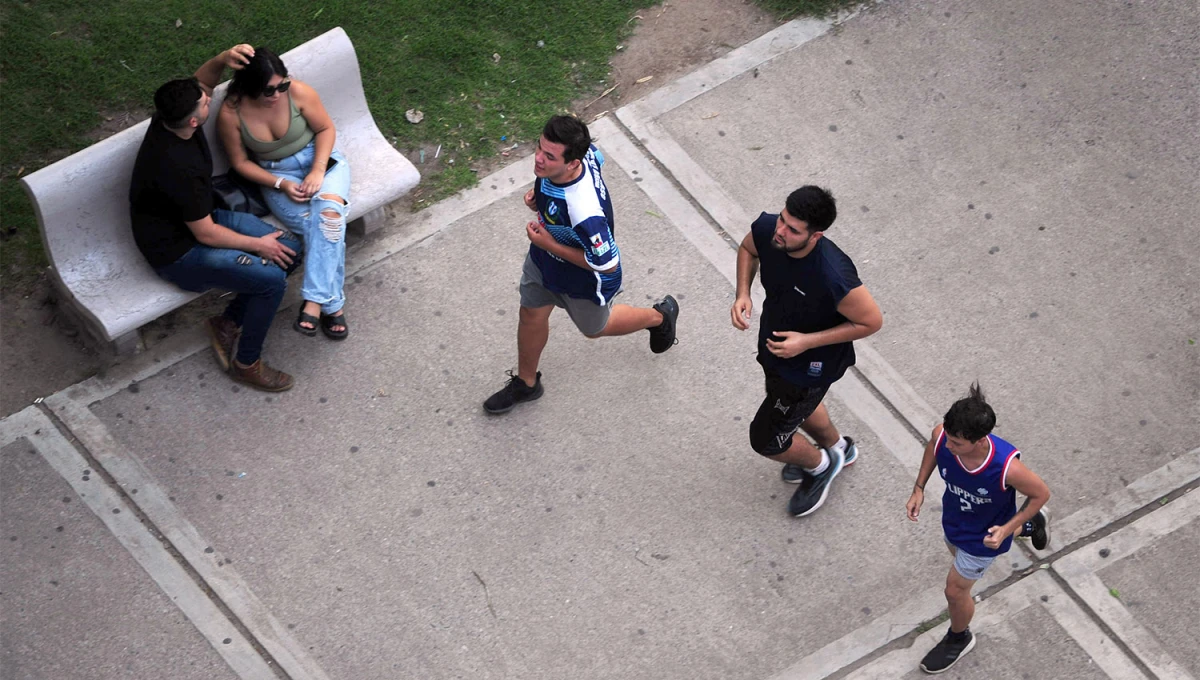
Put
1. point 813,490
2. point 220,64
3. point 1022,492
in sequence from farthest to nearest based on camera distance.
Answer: point 220,64 < point 813,490 < point 1022,492

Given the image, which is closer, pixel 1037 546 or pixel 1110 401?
pixel 1037 546

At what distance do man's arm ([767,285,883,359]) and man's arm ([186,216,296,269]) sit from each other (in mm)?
2341

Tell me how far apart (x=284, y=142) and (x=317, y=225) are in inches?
16.7

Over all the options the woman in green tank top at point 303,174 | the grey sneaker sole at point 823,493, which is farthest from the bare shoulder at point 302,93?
the grey sneaker sole at point 823,493

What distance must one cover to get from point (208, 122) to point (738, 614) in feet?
10.9

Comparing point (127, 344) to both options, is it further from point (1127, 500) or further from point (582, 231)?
point (1127, 500)

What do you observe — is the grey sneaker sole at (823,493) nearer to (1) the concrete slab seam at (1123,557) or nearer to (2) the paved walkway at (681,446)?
(2) the paved walkway at (681,446)

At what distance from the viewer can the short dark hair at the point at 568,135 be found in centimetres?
442

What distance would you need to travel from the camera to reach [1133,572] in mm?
5020

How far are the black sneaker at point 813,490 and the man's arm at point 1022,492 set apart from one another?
1.04 metres

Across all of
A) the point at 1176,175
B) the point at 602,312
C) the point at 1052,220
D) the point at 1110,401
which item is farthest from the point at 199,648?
the point at 1176,175

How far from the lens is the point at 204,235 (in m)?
5.15

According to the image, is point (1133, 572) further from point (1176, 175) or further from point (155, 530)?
point (155, 530)

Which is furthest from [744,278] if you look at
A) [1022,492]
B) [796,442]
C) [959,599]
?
[959,599]
